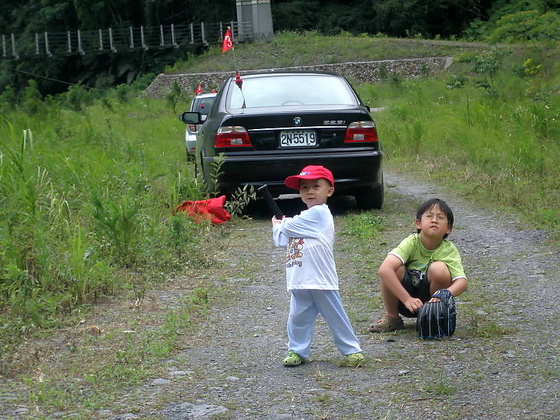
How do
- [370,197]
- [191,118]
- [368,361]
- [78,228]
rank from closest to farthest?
1. [368,361]
2. [78,228]
3. [370,197]
4. [191,118]

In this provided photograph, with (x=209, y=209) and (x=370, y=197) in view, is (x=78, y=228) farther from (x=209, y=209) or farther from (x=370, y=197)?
(x=370, y=197)

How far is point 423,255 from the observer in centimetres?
583

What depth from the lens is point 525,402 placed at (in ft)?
14.1

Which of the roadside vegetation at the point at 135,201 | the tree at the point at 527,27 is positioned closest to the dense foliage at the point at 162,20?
the tree at the point at 527,27

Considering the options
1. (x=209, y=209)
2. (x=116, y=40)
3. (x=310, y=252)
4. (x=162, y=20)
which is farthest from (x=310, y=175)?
(x=162, y=20)

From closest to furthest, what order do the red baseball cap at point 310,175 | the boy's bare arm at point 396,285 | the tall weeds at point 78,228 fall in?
1. the red baseball cap at point 310,175
2. the boy's bare arm at point 396,285
3. the tall weeds at point 78,228

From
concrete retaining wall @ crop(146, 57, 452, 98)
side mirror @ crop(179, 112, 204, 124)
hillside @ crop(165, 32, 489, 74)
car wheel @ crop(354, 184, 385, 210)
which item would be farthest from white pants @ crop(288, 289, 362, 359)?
hillside @ crop(165, 32, 489, 74)

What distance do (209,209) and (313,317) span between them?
17.0ft

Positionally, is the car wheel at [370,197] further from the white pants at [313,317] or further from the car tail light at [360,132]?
the white pants at [313,317]

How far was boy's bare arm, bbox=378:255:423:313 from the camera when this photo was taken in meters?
5.61

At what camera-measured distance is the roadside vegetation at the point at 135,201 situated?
5961 mm

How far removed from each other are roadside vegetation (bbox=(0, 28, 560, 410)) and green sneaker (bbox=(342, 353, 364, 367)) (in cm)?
101

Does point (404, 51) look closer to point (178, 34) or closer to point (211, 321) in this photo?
point (178, 34)

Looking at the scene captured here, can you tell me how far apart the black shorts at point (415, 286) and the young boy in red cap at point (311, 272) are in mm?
798
